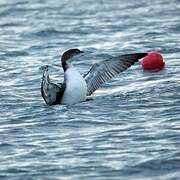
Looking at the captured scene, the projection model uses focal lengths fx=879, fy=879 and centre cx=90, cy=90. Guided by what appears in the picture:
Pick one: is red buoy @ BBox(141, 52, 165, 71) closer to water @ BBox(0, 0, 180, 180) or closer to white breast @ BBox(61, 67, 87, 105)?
water @ BBox(0, 0, 180, 180)

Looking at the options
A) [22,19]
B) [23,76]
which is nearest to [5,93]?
[23,76]

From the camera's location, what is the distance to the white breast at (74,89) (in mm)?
14375

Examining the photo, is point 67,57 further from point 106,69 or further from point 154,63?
point 154,63

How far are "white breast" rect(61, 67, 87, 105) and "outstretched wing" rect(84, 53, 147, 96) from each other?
1.96ft

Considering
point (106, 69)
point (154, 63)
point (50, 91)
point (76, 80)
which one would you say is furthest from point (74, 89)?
point (154, 63)

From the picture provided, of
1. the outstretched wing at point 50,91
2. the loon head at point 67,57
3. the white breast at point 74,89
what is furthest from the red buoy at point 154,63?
the outstretched wing at point 50,91

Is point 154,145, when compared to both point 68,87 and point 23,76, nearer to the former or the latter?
point 68,87

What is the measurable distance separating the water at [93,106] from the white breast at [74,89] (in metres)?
0.16

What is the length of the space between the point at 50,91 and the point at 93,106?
74 centimetres

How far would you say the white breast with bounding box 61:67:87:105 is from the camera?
14375 millimetres

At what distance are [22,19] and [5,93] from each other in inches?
373

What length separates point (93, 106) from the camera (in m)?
14.3

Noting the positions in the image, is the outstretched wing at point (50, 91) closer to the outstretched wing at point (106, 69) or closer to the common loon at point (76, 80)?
the common loon at point (76, 80)

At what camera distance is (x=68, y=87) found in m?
14.4
